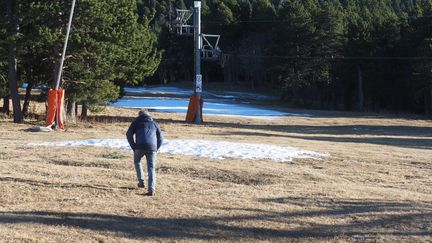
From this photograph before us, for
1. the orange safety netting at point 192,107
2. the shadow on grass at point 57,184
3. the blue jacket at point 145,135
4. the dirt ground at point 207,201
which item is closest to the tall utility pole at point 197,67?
the orange safety netting at point 192,107

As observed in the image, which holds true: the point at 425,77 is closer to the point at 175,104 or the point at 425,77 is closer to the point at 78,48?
the point at 175,104

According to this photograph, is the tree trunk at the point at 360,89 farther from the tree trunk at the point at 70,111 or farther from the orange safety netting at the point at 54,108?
the orange safety netting at the point at 54,108

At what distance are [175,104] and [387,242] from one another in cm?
5060

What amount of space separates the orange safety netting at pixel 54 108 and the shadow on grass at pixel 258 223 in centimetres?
1680

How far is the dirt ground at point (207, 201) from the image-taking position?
7.72m

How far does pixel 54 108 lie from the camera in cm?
2475

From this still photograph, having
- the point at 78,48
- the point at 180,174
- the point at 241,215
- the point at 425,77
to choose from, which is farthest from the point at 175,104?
the point at 241,215

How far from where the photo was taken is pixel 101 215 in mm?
8445

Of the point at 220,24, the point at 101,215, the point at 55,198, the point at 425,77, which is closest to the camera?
the point at 101,215

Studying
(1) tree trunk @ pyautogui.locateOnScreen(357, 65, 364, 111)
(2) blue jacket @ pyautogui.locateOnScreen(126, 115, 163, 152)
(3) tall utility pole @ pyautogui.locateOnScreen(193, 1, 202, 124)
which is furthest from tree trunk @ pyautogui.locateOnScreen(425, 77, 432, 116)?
(2) blue jacket @ pyautogui.locateOnScreen(126, 115, 163, 152)

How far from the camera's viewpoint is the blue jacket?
10000mm

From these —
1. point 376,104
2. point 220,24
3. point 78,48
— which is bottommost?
point 376,104

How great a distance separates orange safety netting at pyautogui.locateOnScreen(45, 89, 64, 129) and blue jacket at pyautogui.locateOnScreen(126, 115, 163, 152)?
15.5 metres

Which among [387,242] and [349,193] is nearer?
[387,242]
